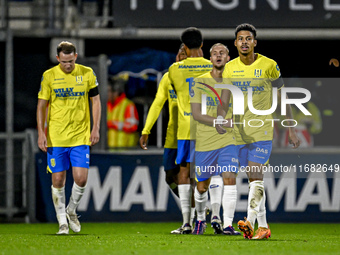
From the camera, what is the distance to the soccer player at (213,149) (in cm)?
896

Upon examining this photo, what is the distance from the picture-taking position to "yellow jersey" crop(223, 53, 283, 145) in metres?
8.62

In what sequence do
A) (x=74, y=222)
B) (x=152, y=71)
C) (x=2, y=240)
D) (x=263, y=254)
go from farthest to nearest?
(x=152, y=71)
(x=74, y=222)
(x=2, y=240)
(x=263, y=254)

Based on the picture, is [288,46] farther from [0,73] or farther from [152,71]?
[0,73]

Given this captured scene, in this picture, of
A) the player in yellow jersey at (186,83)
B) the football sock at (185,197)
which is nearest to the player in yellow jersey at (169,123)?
the player in yellow jersey at (186,83)

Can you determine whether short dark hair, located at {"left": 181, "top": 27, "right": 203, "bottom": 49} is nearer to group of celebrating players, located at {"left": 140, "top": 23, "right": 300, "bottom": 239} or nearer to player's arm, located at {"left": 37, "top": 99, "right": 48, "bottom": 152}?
group of celebrating players, located at {"left": 140, "top": 23, "right": 300, "bottom": 239}

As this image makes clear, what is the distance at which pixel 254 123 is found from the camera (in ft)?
28.1

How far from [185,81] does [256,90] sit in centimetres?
130

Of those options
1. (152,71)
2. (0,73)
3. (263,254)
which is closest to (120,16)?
(152,71)

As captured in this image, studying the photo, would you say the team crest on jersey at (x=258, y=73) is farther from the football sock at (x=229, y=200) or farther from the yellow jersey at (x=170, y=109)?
the yellow jersey at (x=170, y=109)

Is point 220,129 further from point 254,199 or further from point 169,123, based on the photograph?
point 169,123

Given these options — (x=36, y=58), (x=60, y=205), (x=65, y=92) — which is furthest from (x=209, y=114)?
(x=36, y=58)

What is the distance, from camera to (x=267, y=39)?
607 inches

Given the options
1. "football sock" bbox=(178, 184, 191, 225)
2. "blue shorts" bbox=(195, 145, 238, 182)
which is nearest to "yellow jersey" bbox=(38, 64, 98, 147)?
"football sock" bbox=(178, 184, 191, 225)

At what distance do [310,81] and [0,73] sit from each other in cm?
603
